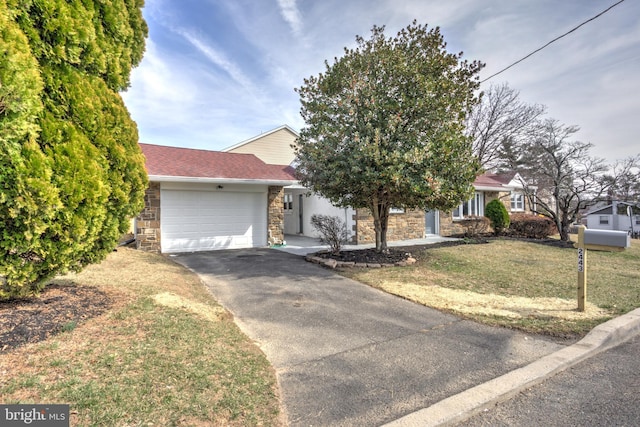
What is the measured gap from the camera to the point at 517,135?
24359 millimetres

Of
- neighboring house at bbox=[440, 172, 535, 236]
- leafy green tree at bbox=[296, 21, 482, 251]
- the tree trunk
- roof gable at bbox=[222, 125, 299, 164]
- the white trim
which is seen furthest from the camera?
roof gable at bbox=[222, 125, 299, 164]

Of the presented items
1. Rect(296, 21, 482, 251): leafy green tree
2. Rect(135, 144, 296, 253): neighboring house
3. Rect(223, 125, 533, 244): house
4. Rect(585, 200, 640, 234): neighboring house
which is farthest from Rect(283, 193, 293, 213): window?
Result: Rect(585, 200, 640, 234): neighboring house

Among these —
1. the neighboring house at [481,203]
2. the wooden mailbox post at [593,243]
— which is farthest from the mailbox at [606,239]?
the neighboring house at [481,203]

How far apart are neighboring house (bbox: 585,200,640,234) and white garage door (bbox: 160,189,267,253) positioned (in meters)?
32.8

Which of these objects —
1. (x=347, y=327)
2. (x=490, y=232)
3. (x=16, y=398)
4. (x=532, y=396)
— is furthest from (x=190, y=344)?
(x=490, y=232)

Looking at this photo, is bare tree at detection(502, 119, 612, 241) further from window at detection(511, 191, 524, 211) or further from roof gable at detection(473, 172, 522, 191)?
window at detection(511, 191, 524, 211)

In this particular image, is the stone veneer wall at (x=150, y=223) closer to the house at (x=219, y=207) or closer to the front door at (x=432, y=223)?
the house at (x=219, y=207)

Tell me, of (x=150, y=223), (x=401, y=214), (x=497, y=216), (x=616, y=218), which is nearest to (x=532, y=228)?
(x=497, y=216)

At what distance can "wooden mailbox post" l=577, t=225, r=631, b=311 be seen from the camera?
201 inches

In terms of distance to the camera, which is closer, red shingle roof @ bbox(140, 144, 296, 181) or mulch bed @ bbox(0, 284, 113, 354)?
mulch bed @ bbox(0, 284, 113, 354)

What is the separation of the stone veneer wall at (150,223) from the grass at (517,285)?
6.51 metres

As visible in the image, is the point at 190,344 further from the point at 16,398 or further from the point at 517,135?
the point at 517,135

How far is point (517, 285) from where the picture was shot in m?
7.19

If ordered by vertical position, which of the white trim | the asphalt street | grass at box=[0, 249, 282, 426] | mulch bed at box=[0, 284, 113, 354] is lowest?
the asphalt street
